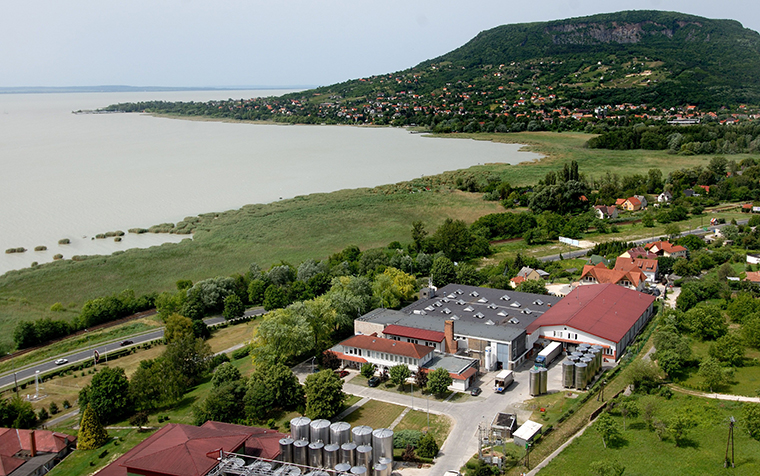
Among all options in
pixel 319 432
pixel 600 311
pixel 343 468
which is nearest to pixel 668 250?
pixel 600 311

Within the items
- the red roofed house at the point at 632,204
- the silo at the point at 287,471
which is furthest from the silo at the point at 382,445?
the red roofed house at the point at 632,204

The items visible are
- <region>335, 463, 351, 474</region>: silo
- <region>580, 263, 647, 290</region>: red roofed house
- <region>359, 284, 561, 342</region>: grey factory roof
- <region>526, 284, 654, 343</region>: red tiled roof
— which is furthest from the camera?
<region>580, 263, 647, 290</region>: red roofed house

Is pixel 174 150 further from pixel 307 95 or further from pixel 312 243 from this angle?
pixel 307 95

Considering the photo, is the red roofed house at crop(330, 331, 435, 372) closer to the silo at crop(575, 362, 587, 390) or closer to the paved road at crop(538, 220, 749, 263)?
the silo at crop(575, 362, 587, 390)

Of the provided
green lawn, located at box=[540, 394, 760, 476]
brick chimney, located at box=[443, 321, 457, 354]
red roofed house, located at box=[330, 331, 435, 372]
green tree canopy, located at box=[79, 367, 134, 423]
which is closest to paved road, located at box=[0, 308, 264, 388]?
green tree canopy, located at box=[79, 367, 134, 423]

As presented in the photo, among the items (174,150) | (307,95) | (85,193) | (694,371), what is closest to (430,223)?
(694,371)
